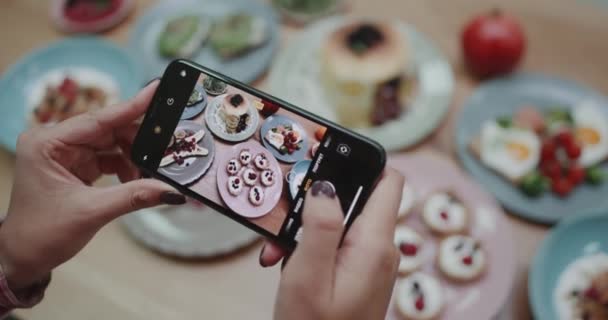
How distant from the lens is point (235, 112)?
0.70m

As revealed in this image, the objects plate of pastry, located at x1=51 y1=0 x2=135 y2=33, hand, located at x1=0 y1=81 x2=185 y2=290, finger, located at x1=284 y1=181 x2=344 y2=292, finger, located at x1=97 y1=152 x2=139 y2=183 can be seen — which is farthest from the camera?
plate of pastry, located at x1=51 y1=0 x2=135 y2=33

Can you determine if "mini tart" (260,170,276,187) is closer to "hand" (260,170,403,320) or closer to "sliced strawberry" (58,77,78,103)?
"hand" (260,170,403,320)

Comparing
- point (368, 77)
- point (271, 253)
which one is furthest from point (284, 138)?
point (368, 77)

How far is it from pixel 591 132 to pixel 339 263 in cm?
72

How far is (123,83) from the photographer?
1.23m

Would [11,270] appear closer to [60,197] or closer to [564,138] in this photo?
[60,197]

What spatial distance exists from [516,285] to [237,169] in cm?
57

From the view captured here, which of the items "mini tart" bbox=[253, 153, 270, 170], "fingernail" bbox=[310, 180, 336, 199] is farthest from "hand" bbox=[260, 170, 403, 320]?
"mini tart" bbox=[253, 153, 270, 170]

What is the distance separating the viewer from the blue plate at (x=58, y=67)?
1196 mm

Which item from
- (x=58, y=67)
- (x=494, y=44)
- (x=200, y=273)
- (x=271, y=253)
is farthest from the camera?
(x=58, y=67)

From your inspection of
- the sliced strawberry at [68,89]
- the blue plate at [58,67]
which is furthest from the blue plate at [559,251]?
the sliced strawberry at [68,89]

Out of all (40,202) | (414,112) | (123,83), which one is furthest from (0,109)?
(414,112)

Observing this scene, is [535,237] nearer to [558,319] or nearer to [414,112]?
[558,319]

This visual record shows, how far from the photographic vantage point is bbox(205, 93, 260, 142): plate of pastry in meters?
0.69
